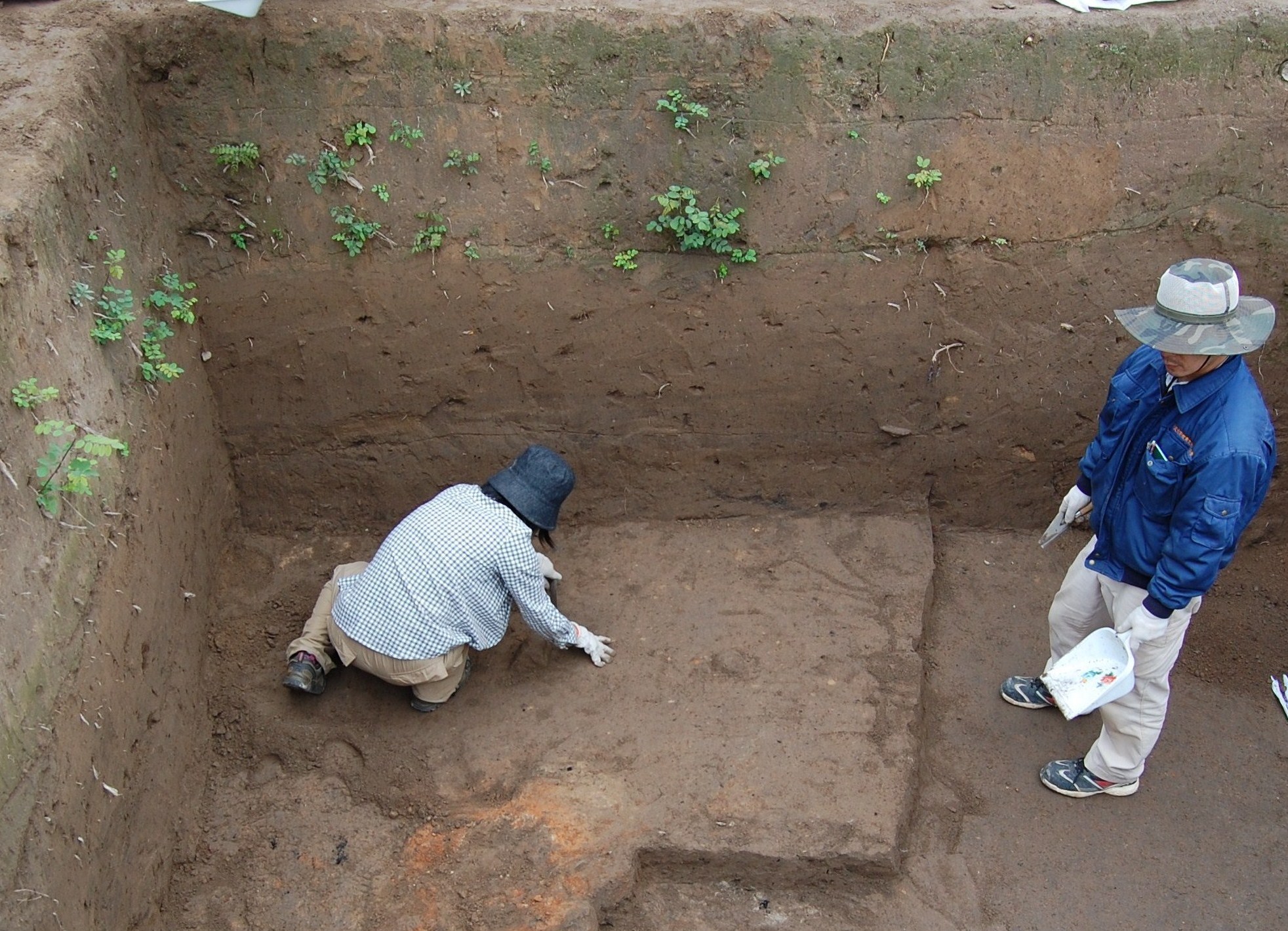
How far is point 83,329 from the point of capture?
11.9ft

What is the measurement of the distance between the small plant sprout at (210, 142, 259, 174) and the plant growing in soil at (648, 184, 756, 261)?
153cm

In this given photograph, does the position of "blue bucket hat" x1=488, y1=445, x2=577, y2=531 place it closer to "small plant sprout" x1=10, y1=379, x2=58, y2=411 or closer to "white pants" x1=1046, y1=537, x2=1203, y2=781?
"small plant sprout" x1=10, y1=379, x2=58, y2=411

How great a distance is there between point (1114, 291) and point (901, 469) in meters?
1.12

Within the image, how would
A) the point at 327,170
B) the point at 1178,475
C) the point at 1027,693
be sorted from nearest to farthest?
the point at 1178,475
the point at 1027,693
the point at 327,170

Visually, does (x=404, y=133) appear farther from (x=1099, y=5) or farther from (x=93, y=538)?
(x=1099, y=5)

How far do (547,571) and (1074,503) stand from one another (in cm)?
193

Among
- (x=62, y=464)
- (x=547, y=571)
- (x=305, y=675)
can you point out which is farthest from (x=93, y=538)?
(x=547, y=571)

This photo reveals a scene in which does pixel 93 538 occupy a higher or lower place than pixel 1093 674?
higher

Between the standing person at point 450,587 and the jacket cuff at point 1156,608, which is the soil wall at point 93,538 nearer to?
the standing person at point 450,587

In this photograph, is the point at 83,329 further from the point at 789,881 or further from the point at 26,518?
the point at 789,881

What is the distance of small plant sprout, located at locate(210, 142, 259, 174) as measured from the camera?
14.1 ft

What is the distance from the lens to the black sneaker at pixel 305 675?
4086 millimetres

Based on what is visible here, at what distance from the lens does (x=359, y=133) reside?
4.33m

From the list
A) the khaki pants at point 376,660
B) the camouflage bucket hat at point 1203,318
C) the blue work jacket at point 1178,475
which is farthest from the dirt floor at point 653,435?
the camouflage bucket hat at point 1203,318
